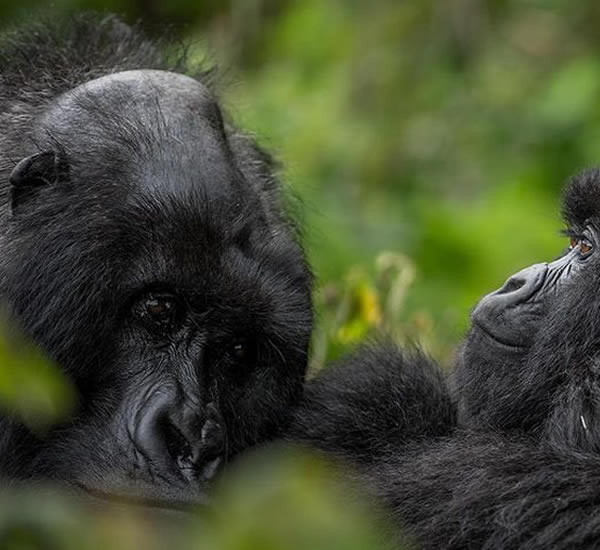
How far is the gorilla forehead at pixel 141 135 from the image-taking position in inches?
119

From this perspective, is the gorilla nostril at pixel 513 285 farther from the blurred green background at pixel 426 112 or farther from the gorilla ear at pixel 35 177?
the blurred green background at pixel 426 112

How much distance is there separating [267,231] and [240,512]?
72.9 inches

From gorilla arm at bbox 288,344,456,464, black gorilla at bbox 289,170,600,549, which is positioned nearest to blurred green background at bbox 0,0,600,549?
gorilla arm at bbox 288,344,456,464

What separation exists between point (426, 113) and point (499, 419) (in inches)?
214

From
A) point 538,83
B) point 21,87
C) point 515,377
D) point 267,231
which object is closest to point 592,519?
point 515,377

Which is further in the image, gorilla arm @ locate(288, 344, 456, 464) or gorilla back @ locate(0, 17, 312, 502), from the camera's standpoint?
gorilla arm @ locate(288, 344, 456, 464)

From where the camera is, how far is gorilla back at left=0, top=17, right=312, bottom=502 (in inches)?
114

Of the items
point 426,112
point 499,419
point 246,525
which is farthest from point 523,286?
point 426,112

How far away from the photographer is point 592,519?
8.08 feet

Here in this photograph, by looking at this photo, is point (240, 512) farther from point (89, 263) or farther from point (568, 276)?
point (568, 276)

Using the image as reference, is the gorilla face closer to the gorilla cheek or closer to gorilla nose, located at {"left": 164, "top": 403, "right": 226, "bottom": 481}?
gorilla nose, located at {"left": 164, "top": 403, "right": 226, "bottom": 481}

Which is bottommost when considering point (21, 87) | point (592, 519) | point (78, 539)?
point (78, 539)

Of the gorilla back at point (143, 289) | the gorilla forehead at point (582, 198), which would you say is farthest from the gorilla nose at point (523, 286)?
the gorilla back at point (143, 289)

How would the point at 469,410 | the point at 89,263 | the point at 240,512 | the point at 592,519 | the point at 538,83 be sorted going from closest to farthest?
1. the point at 240,512
2. the point at 592,519
3. the point at 89,263
4. the point at 469,410
5. the point at 538,83
